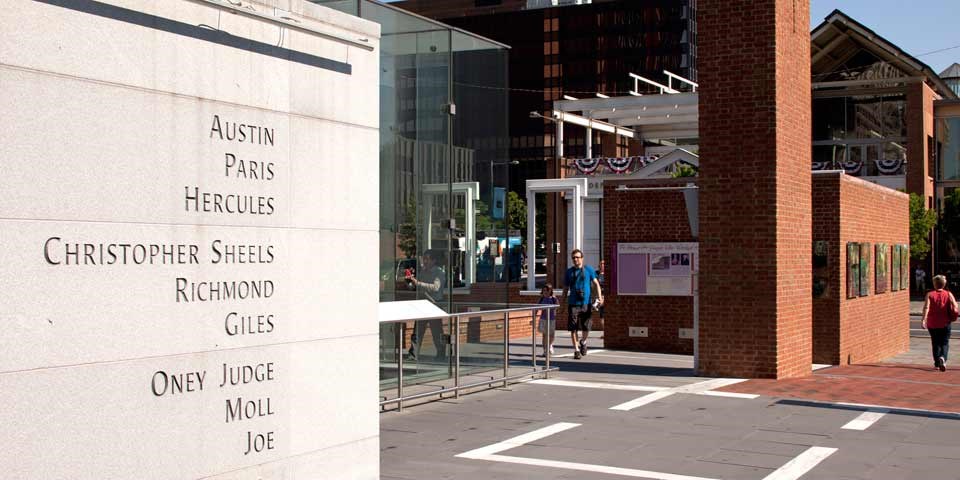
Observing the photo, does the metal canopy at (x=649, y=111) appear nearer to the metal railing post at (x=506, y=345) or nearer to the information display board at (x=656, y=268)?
the information display board at (x=656, y=268)

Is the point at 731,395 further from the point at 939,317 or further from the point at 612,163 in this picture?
the point at 612,163

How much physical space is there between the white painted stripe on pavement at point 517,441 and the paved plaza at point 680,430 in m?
0.02

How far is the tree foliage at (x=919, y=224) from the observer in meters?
47.8

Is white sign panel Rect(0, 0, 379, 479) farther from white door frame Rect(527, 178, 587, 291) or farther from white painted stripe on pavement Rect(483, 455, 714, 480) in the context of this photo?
white door frame Rect(527, 178, 587, 291)

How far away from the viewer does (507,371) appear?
14.2 meters

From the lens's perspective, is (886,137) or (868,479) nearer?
(868,479)

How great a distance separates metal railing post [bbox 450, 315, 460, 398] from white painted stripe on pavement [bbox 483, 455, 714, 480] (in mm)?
3709

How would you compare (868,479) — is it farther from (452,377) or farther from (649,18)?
(649,18)

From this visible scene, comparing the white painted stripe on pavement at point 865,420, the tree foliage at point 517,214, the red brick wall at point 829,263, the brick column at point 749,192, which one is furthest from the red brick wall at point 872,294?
the tree foliage at point 517,214

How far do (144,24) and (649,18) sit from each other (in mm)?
92741

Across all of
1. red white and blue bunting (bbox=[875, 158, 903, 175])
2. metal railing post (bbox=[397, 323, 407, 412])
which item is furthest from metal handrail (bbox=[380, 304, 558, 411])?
red white and blue bunting (bbox=[875, 158, 903, 175])

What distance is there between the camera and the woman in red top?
1845 cm

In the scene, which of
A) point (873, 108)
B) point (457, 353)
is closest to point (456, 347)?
point (457, 353)

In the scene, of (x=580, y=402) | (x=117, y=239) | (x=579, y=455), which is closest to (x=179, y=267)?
(x=117, y=239)
